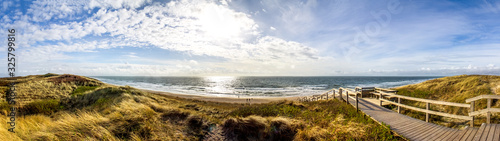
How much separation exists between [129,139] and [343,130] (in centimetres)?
631

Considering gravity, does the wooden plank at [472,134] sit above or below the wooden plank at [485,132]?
below

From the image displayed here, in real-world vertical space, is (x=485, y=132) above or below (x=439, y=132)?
above

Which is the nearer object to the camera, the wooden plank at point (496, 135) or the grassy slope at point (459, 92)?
the wooden plank at point (496, 135)

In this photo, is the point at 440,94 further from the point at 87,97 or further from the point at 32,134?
→ the point at 87,97

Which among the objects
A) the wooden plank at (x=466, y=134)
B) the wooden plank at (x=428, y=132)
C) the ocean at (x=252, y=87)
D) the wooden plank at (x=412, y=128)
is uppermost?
the wooden plank at (x=466, y=134)

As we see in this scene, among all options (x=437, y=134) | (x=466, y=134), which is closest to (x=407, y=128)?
(x=437, y=134)

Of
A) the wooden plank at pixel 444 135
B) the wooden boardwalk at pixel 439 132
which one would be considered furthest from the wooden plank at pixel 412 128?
the wooden plank at pixel 444 135

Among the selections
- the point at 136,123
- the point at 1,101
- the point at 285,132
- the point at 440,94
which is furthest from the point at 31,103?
the point at 440,94

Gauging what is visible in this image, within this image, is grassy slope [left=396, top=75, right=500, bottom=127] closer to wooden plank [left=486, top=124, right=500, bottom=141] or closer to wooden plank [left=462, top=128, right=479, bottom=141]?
wooden plank [left=486, top=124, right=500, bottom=141]

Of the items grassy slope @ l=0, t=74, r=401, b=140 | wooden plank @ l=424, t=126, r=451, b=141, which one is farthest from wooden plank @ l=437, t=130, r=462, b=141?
grassy slope @ l=0, t=74, r=401, b=140

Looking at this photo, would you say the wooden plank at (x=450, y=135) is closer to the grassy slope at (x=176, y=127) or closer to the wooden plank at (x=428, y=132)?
the wooden plank at (x=428, y=132)

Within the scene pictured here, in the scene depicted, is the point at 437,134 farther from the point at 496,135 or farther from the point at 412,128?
the point at 496,135

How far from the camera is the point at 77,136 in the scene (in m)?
4.43

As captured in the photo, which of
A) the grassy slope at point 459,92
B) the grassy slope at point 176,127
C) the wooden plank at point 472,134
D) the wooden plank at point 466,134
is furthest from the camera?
the grassy slope at point 459,92
